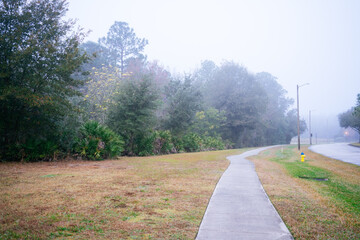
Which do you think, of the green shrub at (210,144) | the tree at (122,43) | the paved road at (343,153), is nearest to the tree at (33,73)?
the paved road at (343,153)

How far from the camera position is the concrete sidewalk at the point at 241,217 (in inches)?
181

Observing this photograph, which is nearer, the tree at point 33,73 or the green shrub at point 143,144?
the tree at point 33,73

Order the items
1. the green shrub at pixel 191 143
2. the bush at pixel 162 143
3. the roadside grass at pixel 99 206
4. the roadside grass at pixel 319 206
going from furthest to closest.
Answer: the green shrub at pixel 191 143 → the bush at pixel 162 143 → the roadside grass at pixel 319 206 → the roadside grass at pixel 99 206

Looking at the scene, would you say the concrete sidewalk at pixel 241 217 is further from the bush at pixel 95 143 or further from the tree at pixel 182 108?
the tree at pixel 182 108

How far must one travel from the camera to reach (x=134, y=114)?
20109 mm

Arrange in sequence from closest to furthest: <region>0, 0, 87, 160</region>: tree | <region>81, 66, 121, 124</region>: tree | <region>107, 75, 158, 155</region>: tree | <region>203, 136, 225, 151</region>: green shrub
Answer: <region>0, 0, 87, 160</region>: tree < <region>107, 75, 158, 155</region>: tree < <region>81, 66, 121, 124</region>: tree < <region>203, 136, 225, 151</region>: green shrub

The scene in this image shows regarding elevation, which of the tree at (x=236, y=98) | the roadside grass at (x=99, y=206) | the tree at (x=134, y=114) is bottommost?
the roadside grass at (x=99, y=206)

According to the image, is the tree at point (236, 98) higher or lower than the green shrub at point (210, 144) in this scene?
higher

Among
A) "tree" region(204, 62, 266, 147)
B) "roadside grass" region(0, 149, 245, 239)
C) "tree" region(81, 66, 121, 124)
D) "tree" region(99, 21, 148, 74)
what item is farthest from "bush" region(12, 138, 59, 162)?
"tree" region(99, 21, 148, 74)

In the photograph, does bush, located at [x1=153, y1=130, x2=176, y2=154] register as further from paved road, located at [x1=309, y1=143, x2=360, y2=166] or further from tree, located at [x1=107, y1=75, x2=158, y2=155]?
paved road, located at [x1=309, y1=143, x2=360, y2=166]

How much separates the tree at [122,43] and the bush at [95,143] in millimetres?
45013

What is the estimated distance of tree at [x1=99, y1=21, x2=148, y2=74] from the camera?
59.8 meters

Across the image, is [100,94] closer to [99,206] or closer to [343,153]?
[99,206]

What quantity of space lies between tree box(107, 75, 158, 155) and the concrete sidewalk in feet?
42.1
